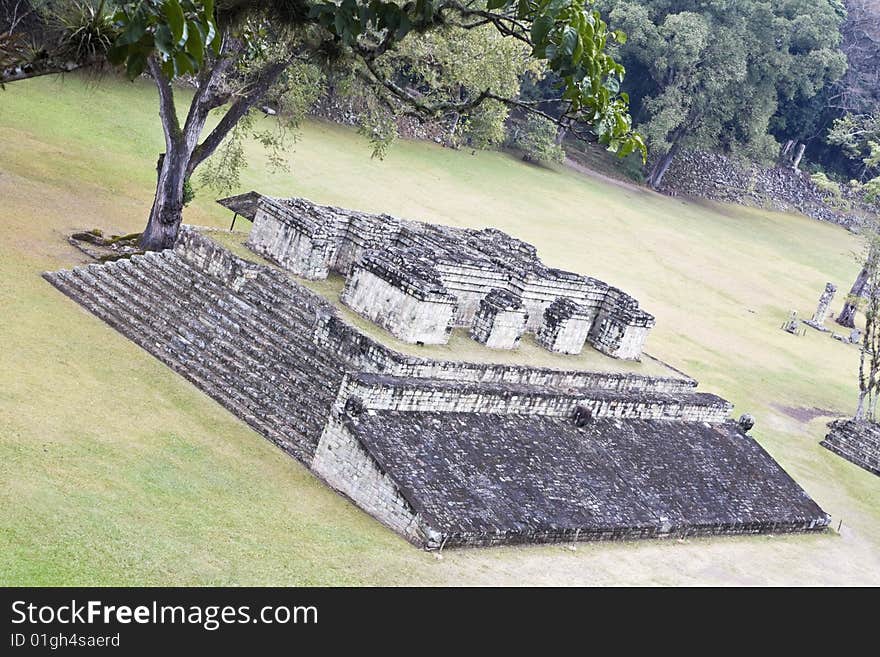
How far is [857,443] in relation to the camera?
22.8 metres

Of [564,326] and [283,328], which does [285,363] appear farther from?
[564,326]

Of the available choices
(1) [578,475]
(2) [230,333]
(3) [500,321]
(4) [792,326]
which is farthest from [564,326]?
(4) [792,326]

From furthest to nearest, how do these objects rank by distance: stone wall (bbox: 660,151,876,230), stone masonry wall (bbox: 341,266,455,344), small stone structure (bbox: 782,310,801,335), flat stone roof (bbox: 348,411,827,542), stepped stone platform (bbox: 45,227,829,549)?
stone wall (bbox: 660,151,876,230) < small stone structure (bbox: 782,310,801,335) < stone masonry wall (bbox: 341,266,455,344) < stepped stone platform (bbox: 45,227,829,549) < flat stone roof (bbox: 348,411,827,542)

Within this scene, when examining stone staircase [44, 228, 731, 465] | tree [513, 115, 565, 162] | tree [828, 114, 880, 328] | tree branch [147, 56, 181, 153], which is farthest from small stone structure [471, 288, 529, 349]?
tree [513, 115, 565, 162]

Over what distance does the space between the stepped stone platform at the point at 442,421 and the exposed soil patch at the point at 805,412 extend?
6.87 m

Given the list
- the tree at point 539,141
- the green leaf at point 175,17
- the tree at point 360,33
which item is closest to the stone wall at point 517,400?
the tree at point 360,33

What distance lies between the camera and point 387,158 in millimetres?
36750

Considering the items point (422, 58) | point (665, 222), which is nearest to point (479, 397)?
point (422, 58)

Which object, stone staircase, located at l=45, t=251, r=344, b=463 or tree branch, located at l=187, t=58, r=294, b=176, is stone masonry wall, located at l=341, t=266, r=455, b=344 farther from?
tree branch, located at l=187, t=58, r=294, b=176

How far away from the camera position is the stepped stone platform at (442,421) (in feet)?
42.6

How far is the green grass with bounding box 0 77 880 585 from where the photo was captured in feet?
33.7

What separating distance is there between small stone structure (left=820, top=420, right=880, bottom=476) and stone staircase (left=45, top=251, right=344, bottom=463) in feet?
40.9

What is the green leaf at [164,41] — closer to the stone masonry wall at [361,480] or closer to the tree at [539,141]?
the stone masonry wall at [361,480]

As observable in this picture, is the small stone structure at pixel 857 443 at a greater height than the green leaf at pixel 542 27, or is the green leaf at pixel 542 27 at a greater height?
the green leaf at pixel 542 27
